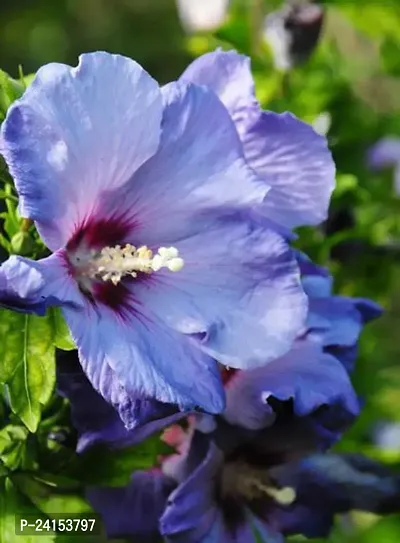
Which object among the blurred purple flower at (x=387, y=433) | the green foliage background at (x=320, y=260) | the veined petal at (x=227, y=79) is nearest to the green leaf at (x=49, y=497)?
the green foliage background at (x=320, y=260)

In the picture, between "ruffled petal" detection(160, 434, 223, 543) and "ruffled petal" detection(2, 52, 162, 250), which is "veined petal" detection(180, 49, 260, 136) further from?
"ruffled petal" detection(160, 434, 223, 543)

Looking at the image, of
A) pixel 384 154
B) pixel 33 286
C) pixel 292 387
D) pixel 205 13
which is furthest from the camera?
pixel 205 13

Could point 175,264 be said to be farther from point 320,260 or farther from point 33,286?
point 320,260

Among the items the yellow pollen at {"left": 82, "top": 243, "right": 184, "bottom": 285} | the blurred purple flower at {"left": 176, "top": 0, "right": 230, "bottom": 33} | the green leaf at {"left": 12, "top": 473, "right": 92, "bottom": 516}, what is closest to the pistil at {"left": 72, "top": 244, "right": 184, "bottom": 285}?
the yellow pollen at {"left": 82, "top": 243, "right": 184, "bottom": 285}

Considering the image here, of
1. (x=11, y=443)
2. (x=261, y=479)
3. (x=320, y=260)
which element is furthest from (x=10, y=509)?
(x=320, y=260)

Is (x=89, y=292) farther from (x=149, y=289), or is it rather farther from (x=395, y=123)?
(x=395, y=123)

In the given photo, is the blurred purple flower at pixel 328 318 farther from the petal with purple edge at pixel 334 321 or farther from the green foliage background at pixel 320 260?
the green foliage background at pixel 320 260

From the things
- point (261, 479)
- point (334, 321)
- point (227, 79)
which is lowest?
point (261, 479)
